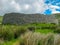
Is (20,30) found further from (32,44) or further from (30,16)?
(30,16)

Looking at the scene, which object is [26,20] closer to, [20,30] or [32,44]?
[20,30]

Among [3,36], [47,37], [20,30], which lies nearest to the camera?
[47,37]

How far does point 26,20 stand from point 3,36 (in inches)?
1509

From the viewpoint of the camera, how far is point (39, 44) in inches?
283

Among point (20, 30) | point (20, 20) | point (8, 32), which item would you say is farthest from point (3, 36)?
point (20, 20)

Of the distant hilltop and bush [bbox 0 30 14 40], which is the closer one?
bush [bbox 0 30 14 40]

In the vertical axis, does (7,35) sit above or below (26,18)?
below

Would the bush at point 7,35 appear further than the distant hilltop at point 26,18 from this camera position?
No

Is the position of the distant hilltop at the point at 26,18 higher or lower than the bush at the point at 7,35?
higher

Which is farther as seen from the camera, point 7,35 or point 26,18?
point 26,18

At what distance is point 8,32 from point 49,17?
4230cm

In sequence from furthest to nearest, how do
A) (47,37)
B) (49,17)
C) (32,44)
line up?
(49,17) < (47,37) < (32,44)

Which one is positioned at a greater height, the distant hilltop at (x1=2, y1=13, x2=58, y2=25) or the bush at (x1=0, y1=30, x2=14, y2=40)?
the distant hilltop at (x1=2, y1=13, x2=58, y2=25)

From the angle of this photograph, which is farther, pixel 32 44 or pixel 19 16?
pixel 19 16
